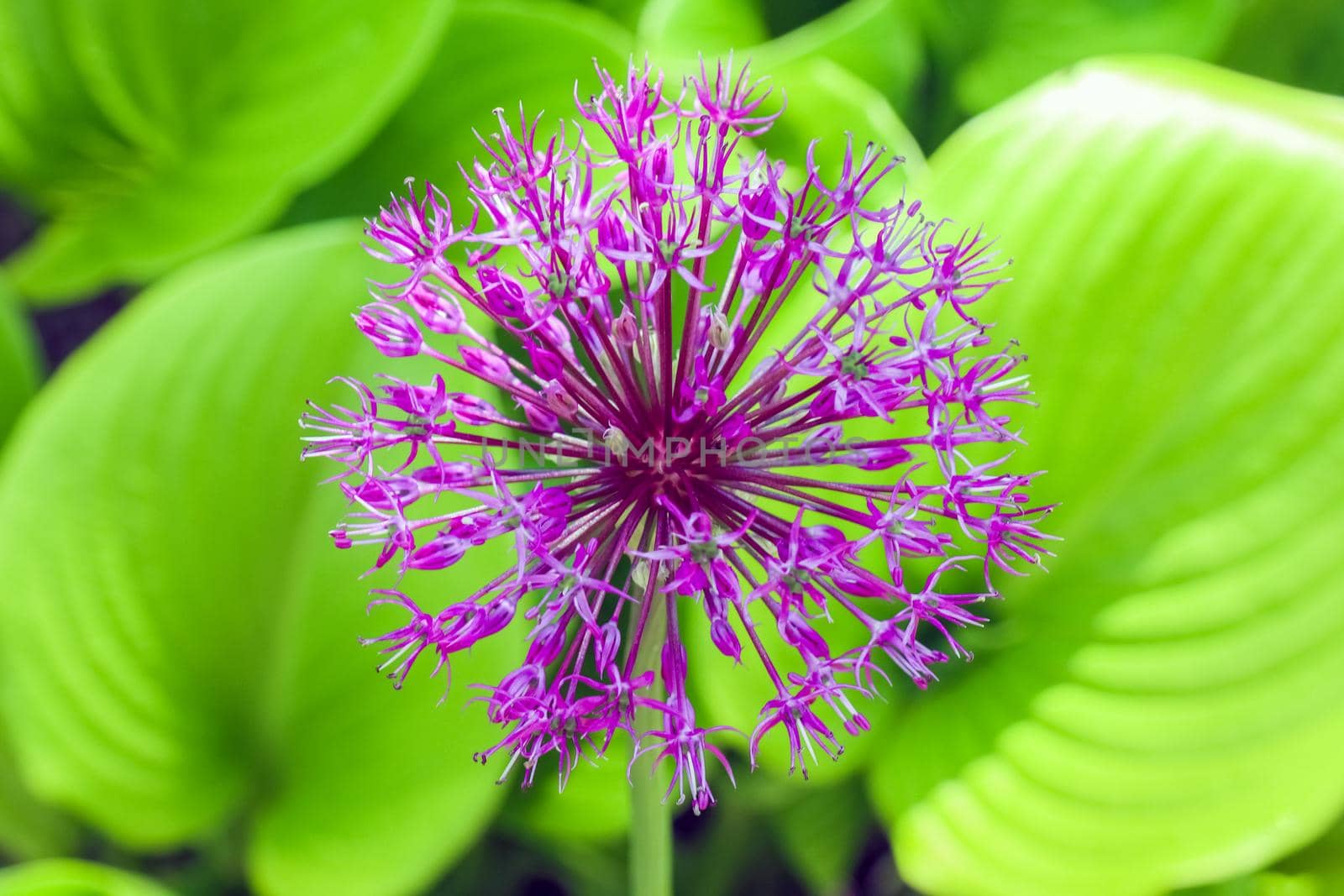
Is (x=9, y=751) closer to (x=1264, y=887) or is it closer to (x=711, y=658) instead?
(x=711, y=658)

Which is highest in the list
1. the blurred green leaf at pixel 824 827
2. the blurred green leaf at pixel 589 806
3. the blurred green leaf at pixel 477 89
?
the blurred green leaf at pixel 477 89

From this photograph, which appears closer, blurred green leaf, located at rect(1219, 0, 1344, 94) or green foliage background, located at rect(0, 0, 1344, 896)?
green foliage background, located at rect(0, 0, 1344, 896)

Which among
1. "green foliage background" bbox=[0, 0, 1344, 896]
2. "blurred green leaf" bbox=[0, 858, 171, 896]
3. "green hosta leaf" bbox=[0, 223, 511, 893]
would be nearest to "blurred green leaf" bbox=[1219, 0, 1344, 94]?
"green foliage background" bbox=[0, 0, 1344, 896]

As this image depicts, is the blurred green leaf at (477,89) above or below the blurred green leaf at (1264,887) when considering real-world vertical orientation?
above

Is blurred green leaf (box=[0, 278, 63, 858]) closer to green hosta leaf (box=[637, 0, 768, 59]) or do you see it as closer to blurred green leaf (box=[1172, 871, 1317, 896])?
green hosta leaf (box=[637, 0, 768, 59])

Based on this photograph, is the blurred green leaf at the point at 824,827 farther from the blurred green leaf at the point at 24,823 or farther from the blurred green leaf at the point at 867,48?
the blurred green leaf at the point at 24,823

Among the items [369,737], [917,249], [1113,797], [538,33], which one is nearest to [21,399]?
[369,737]

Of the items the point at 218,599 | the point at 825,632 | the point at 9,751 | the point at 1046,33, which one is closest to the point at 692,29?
the point at 1046,33

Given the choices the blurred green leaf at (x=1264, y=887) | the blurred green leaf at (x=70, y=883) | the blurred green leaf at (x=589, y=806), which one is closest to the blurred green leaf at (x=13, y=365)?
the blurred green leaf at (x=70, y=883)
